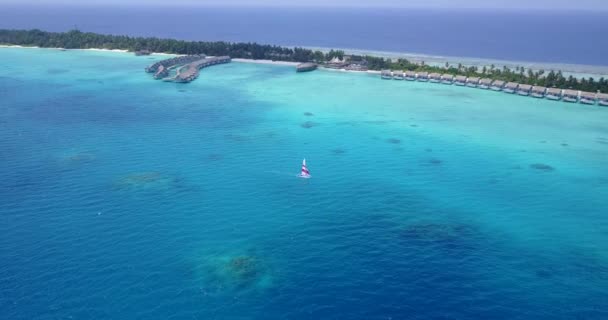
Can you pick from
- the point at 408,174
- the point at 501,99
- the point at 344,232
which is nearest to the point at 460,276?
the point at 344,232

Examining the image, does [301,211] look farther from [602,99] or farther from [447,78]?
[447,78]

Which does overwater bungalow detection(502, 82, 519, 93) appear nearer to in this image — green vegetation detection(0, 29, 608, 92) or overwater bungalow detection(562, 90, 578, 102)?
green vegetation detection(0, 29, 608, 92)

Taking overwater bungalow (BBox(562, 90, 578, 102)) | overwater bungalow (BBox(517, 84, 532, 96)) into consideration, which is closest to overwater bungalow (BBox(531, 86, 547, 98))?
overwater bungalow (BBox(517, 84, 532, 96))

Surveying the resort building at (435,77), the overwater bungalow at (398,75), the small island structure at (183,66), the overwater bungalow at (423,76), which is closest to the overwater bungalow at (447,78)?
the resort building at (435,77)

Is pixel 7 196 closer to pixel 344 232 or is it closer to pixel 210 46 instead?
pixel 344 232

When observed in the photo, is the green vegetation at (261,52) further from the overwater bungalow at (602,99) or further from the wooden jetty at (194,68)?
the wooden jetty at (194,68)

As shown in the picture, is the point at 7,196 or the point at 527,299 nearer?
the point at 527,299
